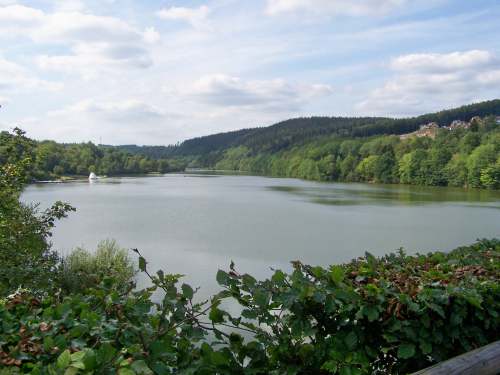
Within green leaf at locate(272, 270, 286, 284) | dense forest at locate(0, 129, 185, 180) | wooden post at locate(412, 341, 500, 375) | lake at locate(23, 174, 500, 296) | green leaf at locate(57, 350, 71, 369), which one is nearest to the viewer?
green leaf at locate(57, 350, 71, 369)

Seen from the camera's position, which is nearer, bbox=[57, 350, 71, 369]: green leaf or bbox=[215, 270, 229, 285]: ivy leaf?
bbox=[57, 350, 71, 369]: green leaf

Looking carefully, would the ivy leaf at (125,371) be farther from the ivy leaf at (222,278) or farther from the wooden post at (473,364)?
the wooden post at (473,364)

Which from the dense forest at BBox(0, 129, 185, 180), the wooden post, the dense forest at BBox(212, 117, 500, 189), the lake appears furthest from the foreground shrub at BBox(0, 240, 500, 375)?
the dense forest at BBox(212, 117, 500, 189)

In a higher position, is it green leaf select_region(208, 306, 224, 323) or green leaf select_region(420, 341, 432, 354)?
green leaf select_region(208, 306, 224, 323)

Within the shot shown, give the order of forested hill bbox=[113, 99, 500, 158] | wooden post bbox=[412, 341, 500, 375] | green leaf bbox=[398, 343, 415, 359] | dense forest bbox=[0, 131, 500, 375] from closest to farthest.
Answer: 1. dense forest bbox=[0, 131, 500, 375]
2. wooden post bbox=[412, 341, 500, 375]
3. green leaf bbox=[398, 343, 415, 359]
4. forested hill bbox=[113, 99, 500, 158]

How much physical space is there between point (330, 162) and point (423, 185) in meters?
21.9

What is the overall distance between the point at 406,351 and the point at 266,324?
74 cm

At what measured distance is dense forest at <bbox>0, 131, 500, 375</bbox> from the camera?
5.40 ft

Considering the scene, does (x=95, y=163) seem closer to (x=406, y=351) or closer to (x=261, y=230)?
(x=261, y=230)

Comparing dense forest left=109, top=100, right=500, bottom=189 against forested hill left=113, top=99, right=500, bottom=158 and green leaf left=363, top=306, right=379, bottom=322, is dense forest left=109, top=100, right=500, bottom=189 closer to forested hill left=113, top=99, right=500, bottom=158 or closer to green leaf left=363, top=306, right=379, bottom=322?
forested hill left=113, top=99, right=500, bottom=158

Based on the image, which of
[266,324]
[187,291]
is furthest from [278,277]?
[187,291]

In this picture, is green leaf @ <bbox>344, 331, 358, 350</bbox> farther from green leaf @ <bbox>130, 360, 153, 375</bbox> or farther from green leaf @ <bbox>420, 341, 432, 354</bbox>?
green leaf @ <bbox>130, 360, 153, 375</bbox>

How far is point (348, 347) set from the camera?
7.38ft

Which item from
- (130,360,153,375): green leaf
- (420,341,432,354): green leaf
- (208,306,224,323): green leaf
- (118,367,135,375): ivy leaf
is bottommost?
(420,341,432,354): green leaf
